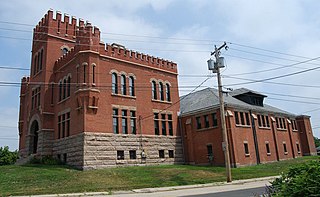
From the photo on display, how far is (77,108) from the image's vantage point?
91.7 feet

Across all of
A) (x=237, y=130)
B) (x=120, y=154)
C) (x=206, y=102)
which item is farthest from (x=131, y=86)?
(x=237, y=130)

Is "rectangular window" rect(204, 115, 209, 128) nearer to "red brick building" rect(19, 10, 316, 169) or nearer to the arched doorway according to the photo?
"red brick building" rect(19, 10, 316, 169)

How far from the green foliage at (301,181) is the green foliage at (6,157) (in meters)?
59.4

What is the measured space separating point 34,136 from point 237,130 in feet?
80.3

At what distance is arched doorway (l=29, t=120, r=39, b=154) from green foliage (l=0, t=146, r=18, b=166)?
82.8 ft

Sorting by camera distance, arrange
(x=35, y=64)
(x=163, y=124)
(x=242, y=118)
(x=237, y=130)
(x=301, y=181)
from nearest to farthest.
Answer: (x=301, y=181)
(x=237, y=130)
(x=242, y=118)
(x=163, y=124)
(x=35, y=64)

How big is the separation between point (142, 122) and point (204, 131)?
25.4 ft

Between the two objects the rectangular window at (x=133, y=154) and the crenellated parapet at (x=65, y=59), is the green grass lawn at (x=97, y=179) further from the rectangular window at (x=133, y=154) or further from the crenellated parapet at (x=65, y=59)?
the crenellated parapet at (x=65, y=59)

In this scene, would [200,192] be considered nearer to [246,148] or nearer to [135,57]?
[246,148]

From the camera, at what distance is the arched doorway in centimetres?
3453

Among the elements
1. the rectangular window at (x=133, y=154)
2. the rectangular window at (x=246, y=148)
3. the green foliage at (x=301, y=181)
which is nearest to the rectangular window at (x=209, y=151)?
the rectangular window at (x=246, y=148)

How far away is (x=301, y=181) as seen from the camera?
5238mm

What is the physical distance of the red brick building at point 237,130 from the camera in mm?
32531

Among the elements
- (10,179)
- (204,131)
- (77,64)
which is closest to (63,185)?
(10,179)
